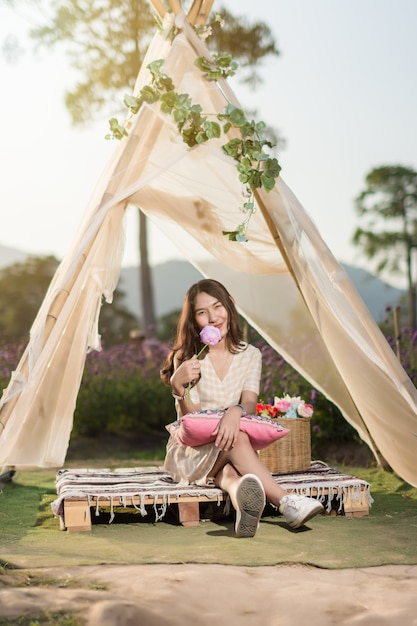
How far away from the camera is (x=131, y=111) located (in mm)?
Answer: 4730

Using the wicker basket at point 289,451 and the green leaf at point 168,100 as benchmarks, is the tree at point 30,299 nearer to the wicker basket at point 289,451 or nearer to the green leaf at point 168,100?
the wicker basket at point 289,451

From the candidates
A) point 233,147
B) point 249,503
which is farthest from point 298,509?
point 233,147

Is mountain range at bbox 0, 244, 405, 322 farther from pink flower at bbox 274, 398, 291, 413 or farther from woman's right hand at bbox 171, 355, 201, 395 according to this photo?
woman's right hand at bbox 171, 355, 201, 395

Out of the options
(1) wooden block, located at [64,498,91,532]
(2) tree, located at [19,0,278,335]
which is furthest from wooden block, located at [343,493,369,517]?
(2) tree, located at [19,0,278,335]

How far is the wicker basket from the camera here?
16.6 ft

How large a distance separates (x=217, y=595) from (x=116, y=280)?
92.0 inches

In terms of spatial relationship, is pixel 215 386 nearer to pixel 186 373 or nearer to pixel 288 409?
pixel 186 373

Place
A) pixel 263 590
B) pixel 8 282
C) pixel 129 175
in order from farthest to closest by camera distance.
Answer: pixel 8 282 → pixel 129 175 → pixel 263 590

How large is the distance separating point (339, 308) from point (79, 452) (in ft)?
15.2

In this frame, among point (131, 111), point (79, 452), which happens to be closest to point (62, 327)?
point (131, 111)

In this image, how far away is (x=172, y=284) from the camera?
2134 centimetres

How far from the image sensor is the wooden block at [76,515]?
4188mm

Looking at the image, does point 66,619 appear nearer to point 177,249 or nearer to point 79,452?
point 177,249

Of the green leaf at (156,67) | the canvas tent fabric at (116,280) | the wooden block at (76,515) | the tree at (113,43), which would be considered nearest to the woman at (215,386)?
the canvas tent fabric at (116,280)
